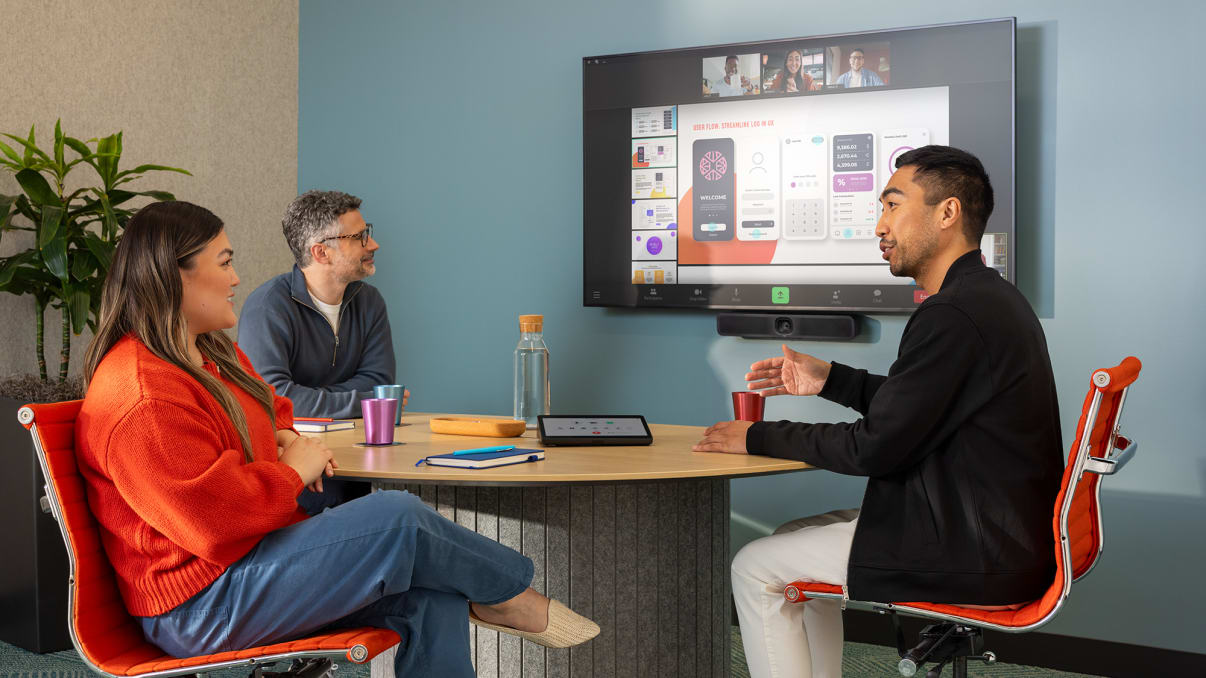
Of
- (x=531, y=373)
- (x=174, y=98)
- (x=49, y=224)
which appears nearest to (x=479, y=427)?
(x=531, y=373)

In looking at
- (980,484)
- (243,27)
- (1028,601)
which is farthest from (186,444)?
(243,27)

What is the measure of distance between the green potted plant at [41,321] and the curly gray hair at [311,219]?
0.45 metres

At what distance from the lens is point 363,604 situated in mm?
1612

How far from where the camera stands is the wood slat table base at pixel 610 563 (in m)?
2.12

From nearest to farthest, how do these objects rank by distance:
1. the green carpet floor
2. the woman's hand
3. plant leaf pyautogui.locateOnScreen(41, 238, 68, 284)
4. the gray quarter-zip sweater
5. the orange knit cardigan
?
the orange knit cardigan → the woman's hand → the gray quarter-zip sweater → the green carpet floor → plant leaf pyautogui.locateOnScreen(41, 238, 68, 284)

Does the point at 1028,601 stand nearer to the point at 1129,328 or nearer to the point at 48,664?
the point at 1129,328

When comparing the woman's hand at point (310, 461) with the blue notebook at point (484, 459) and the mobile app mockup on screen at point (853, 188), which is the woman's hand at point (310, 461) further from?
the mobile app mockup on screen at point (853, 188)

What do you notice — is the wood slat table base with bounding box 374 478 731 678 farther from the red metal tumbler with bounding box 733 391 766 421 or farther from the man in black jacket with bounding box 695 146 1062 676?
the man in black jacket with bounding box 695 146 1062 676

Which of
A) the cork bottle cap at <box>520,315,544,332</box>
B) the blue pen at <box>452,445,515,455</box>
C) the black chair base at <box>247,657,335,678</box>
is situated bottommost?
the black chair base at <box>247,657,335,678</box>

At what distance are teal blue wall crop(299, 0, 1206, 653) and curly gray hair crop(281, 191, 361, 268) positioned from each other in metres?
0.99

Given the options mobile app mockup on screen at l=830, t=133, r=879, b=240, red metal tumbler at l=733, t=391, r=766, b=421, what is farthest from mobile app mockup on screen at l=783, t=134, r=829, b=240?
red metal tumbler at l=733, t=391, r=766, b=421

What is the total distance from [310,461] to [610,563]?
722 millimetres

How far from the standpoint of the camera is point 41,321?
3.14 meters

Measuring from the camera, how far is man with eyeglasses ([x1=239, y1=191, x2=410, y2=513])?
279 centimetres
